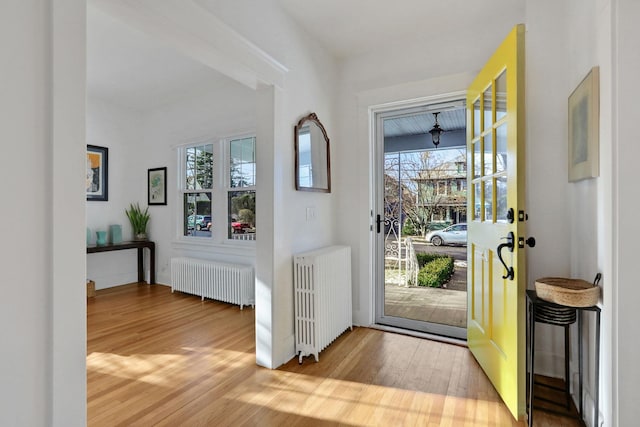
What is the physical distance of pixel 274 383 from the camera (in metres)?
2.07

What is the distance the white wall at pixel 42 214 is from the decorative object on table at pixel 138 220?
4032 millimetres

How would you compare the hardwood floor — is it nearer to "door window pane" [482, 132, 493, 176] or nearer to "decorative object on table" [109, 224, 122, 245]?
"door window pane" [482, 132, 493, 176]

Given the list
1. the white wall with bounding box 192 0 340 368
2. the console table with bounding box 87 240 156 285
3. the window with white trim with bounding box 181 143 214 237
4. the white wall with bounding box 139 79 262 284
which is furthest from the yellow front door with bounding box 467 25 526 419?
the console table with bounding box 87 240 156 285

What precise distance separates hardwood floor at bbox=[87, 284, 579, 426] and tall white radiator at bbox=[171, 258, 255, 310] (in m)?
0.64

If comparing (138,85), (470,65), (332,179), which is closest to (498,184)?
(470,65)

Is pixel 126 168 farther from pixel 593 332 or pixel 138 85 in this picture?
pixel 593 332

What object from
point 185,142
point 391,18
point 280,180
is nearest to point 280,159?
point 280,180

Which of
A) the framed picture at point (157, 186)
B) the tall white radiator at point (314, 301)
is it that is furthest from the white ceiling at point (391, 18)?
the framed picture at point (157, 186)

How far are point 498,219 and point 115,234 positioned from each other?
4.86 m

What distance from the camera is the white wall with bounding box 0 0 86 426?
1.05m

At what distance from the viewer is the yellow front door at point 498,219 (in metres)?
1.70

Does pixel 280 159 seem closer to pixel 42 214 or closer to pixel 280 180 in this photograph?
pixel 280 180

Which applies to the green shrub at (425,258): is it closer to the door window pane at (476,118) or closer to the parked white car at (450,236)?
the parked white car at (450,236)

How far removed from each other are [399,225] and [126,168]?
164 inches
